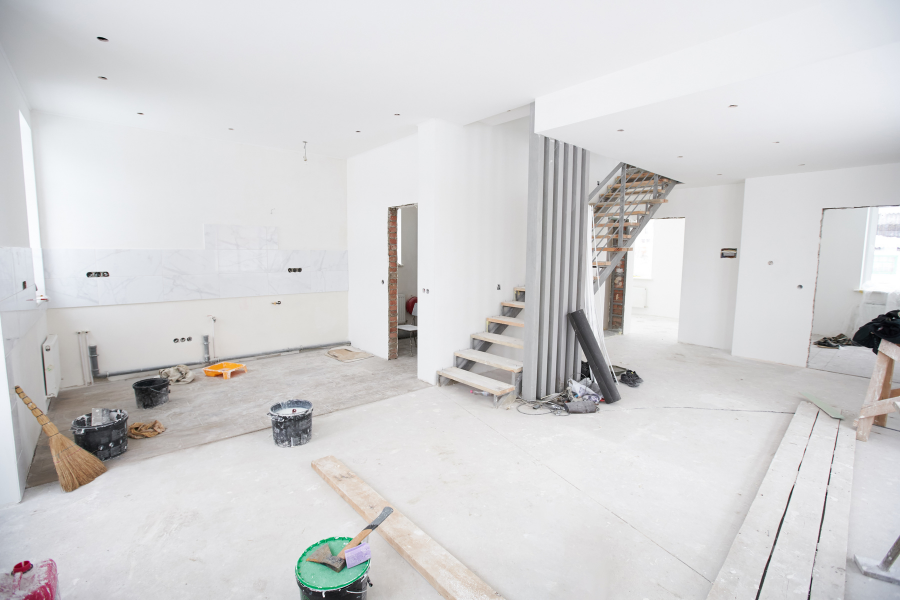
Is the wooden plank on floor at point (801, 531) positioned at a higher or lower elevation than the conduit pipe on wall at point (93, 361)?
lower

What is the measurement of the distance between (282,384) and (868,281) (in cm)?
961

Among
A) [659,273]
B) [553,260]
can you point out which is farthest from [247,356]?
[659,273]

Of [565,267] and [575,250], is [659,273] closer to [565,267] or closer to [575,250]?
[575,250]

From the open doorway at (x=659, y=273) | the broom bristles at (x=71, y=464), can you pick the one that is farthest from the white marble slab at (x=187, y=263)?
the open doorway at (x=659, y=273)

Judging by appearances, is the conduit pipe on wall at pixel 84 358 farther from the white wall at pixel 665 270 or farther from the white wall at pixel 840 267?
the white wall at pixel 840 267

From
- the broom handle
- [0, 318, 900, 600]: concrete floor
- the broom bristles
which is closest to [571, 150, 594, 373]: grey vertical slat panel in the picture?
[0, 318, 900, 600]: concrete floor

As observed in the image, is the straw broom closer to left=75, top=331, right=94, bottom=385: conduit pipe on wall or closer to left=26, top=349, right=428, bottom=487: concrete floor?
left=26, top=349, right=428, bottom=487: concrete floor

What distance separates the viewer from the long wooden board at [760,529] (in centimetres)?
201

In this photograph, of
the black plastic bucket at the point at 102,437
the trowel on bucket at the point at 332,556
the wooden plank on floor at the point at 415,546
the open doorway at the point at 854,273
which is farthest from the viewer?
the open doorway at the point at 854,273

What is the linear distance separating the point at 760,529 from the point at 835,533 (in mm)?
394

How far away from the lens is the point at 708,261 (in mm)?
7059

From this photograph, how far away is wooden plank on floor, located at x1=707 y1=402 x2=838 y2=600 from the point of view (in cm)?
201

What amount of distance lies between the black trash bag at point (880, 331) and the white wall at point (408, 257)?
6014 mm

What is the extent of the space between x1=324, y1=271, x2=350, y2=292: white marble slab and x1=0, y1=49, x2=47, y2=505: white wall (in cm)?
341
